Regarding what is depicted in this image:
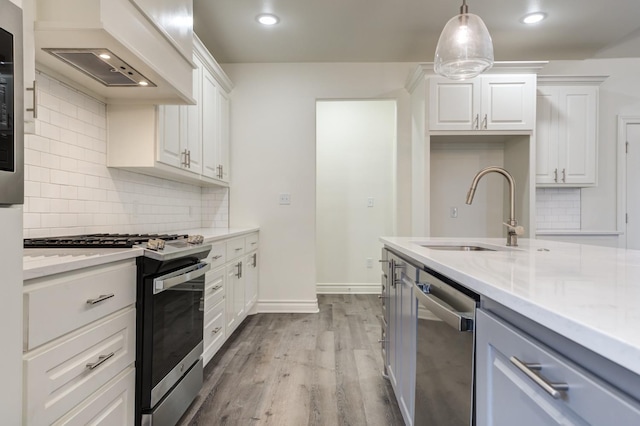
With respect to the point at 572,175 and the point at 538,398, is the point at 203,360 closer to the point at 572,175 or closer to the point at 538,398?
the point at 538,398

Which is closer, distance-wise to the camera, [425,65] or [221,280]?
[221,280]

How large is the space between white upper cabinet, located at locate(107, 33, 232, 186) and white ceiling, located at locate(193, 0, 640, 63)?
0.38 meters

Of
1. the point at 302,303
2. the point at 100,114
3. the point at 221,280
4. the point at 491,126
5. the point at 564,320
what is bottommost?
the point at 302,303

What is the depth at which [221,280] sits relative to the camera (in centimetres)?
245

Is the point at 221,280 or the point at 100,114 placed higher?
the point at 100,114

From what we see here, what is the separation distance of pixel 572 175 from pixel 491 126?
1014 millimetres

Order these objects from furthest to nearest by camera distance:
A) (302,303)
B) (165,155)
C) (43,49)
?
(302,303), (165,155), (43,49)

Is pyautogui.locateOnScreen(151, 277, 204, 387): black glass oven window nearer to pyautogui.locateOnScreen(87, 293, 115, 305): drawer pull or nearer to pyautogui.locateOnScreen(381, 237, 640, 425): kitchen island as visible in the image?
pyautogui.locateOnScreen(87, 293, 115, 305): drawer pull

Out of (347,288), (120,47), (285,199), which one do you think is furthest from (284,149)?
(120,47)

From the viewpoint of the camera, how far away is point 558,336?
1.80 feet

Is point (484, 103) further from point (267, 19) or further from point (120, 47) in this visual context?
point (120, 47)

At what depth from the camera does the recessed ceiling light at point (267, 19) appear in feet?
9.37

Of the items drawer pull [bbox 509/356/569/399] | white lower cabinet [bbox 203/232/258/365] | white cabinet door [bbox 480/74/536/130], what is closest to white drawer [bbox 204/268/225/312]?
white lower cabinet [bbox 203/232/258/365]

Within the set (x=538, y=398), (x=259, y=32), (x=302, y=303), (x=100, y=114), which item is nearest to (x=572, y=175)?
(x=302, y=303)
